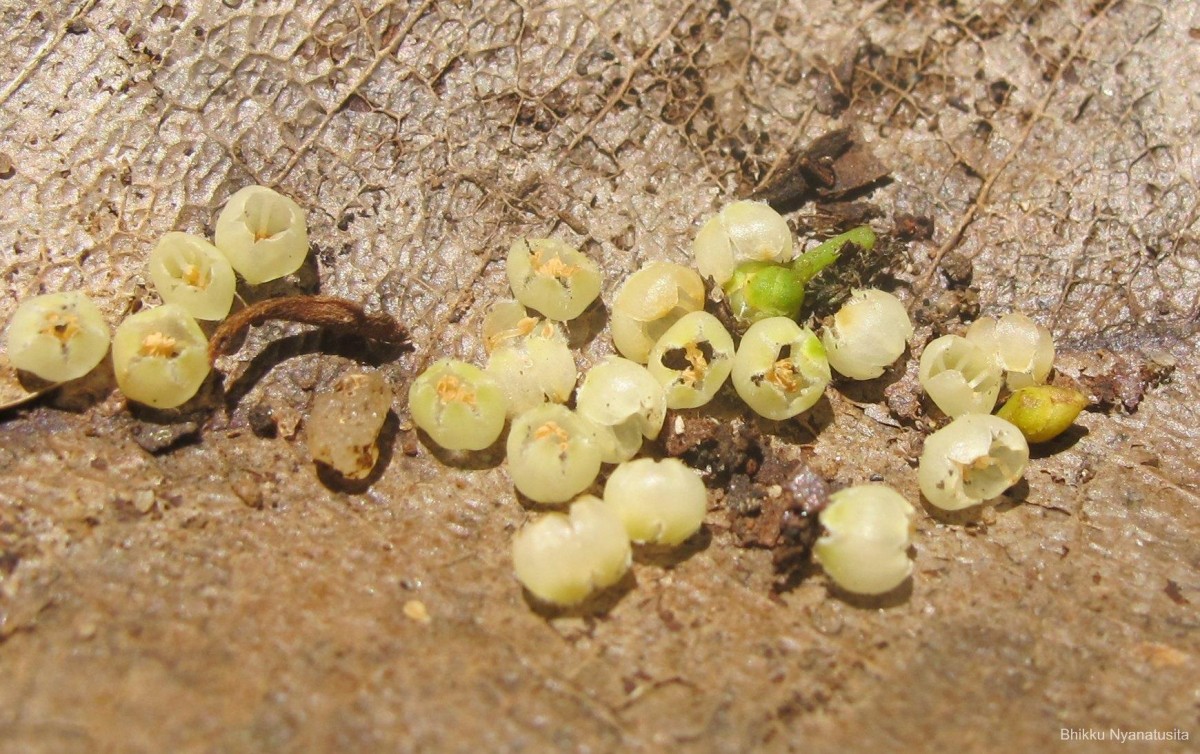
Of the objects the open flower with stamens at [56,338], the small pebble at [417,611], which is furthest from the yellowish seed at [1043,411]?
the open flower with stamens at [56,338]

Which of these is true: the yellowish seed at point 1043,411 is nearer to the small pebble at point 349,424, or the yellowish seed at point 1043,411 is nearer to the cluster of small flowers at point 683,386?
the cluster of small flowers at point 683,386

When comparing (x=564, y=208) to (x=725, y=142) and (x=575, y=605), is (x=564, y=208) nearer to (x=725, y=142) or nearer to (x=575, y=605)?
(x=725, y=142)

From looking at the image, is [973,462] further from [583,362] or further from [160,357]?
[160,357]

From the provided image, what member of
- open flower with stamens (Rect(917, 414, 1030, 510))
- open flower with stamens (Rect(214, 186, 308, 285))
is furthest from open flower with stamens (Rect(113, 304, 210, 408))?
open flower with stamens (Rect(917, 414, 1030, 510))

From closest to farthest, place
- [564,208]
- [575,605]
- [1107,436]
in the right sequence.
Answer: [575,605] < [1107,436] < [564,208]

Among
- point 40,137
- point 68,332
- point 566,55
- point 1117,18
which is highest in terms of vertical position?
point 1117,18

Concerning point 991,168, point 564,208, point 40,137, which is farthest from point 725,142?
point 40,137
